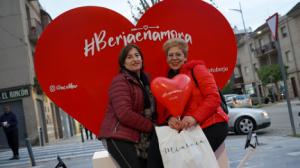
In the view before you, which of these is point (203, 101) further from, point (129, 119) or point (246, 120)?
point (246, 120)

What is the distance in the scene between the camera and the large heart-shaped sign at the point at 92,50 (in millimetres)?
4312

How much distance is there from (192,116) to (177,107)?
132 mm

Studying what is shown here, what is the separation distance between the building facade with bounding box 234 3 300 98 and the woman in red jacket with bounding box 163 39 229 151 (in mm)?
45781

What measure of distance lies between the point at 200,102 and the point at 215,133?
29cm

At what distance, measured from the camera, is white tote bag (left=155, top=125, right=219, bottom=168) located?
10.5 ft

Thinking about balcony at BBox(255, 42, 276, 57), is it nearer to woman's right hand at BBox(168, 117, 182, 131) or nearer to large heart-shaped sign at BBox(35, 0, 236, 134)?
large heart-shaped sign at BBox(35, 0, 236, 134)

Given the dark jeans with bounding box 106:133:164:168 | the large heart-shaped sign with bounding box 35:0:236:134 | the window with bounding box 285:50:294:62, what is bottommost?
the dark jeans with bounding box 106:133:164:168

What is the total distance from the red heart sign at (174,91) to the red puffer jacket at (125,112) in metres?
0.20

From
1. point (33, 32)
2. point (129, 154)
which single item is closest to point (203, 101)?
point (129, 154)

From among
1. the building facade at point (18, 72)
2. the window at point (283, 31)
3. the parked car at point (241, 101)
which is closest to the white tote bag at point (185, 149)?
the building facade at point (18, 72)

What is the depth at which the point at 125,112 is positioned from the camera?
10.9 feet

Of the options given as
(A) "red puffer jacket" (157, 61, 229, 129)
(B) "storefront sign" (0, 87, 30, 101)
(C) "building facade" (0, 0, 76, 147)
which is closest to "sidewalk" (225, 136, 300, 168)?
(A) "red puffer jacket" (157, 61, 229, 129)

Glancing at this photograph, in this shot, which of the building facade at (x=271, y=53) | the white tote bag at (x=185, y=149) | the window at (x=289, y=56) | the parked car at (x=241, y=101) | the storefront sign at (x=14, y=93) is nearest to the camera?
the white tote bag at (x=185, y=149)

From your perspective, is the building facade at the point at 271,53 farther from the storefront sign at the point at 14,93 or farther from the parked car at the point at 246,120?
the parked car at the point at 246,120
